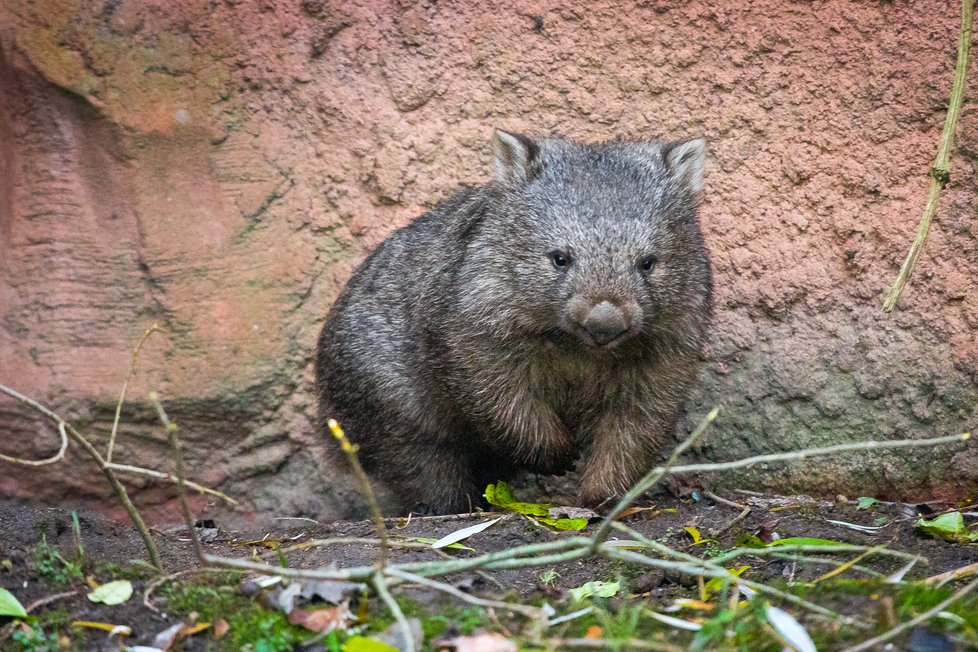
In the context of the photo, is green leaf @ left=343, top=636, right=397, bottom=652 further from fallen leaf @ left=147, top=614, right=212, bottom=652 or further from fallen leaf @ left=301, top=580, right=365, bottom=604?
fallen leaf @ left=147, top=614, right=212, bottom=652

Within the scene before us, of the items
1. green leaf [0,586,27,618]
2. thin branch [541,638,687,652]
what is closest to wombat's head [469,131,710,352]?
thin branch [541,638,687,652]

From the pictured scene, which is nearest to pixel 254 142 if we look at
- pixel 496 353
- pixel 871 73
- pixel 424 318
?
pixel 424 318

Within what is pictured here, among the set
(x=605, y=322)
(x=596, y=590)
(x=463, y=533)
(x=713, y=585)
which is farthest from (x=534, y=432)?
(x=713, y=585)

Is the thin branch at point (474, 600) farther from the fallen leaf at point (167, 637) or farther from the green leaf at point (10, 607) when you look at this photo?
the green leaf at point (10, 607)

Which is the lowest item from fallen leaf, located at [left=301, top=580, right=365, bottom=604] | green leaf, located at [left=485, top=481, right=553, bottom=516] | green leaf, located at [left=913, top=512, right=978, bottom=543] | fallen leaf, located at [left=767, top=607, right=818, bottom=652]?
green leaf, located at [left=485, top=481, right=553, bottom=516]

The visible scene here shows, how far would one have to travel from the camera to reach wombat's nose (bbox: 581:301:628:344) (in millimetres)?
4824

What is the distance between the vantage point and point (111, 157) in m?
6.59

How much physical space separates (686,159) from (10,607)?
3.66 meters

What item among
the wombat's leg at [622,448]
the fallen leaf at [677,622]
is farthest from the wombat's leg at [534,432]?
the fallen leaf at [677,622]

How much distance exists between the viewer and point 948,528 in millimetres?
4930

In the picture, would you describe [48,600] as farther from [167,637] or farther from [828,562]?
[828,562]

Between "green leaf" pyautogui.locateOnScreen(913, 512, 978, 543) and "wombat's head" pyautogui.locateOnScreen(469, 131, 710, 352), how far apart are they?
141cm

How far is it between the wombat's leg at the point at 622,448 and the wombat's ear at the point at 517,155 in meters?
1.31

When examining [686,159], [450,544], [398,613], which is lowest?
[450,544]
